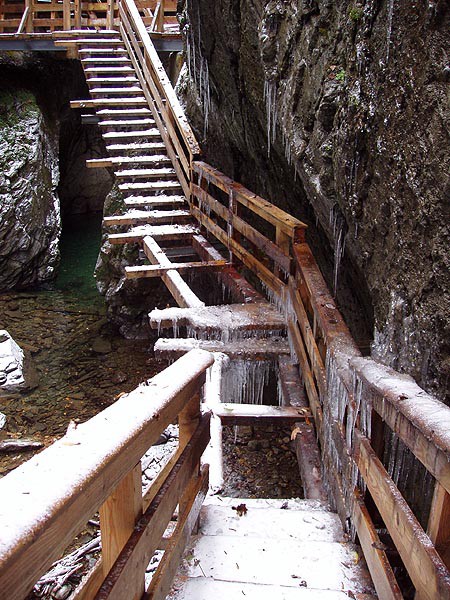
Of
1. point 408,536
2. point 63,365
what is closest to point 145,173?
point 63,365

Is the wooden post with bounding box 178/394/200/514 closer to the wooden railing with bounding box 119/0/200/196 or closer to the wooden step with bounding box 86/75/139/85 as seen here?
the wooden railing with bounding box 119/0/200/196

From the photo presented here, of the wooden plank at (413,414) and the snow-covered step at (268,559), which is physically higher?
the wooden plank at (413,414)

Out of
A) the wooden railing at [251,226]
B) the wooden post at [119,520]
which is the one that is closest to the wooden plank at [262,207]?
the wooden railing at [251,226]

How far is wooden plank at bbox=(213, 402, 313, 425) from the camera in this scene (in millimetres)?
4168

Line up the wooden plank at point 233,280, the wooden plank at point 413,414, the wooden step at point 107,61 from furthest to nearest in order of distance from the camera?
the wooden step at point 107,61 → the wooden plank at point 233,280 → the wooden plank at point 413,414

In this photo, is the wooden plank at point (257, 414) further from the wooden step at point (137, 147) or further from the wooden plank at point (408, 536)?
the wooden step at point (137, 147)

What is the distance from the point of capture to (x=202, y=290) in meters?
9.74

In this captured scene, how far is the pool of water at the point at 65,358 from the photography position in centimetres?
723

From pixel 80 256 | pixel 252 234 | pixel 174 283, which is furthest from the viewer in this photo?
pixel 80 256

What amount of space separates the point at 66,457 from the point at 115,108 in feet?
37.8

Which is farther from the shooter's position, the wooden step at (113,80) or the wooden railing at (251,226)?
the wooden step at (113,80)

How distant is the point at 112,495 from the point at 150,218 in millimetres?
7658

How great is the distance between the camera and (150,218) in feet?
29.3

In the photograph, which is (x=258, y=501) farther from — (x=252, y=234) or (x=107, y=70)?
(x=107, y=70)
